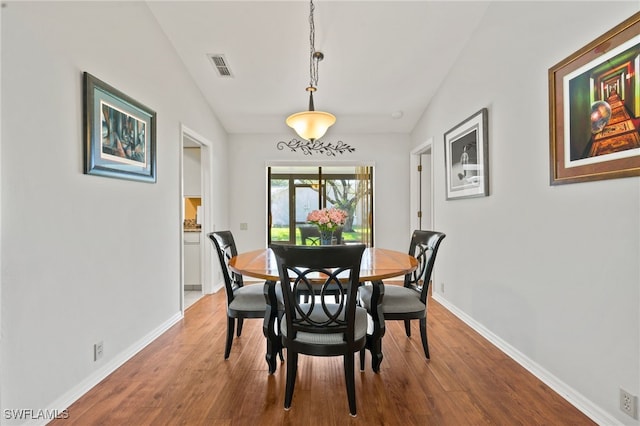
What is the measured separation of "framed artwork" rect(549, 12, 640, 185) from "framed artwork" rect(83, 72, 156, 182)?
300 cm

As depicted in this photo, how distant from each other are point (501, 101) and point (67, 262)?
3359mm

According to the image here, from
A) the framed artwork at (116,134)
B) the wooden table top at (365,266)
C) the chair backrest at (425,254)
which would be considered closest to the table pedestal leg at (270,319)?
the wooden table top at (365,266)

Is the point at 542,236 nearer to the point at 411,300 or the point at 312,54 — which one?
the point at 411,300

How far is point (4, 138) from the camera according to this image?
4.64ft

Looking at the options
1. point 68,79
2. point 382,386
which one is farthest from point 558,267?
point 68,79

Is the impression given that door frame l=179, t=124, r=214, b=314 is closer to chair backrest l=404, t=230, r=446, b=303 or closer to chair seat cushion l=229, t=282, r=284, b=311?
chair seat cushion l=229, t=282, r=284, b=311

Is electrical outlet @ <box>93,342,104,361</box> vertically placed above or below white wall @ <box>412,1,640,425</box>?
below

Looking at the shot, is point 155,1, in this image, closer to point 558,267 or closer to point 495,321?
point 558,267

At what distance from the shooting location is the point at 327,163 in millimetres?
4863

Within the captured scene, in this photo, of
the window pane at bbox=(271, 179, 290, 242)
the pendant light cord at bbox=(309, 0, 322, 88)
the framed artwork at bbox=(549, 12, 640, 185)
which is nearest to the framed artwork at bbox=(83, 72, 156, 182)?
the pendant light cord at bbox=(309, 0, 322, 88)

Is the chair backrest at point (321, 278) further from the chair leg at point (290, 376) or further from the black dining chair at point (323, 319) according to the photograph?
the chair leg at point (290, 376)

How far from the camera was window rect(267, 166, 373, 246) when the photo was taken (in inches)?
208

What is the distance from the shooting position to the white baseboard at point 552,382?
1.59 m

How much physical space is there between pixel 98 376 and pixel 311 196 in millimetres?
3878
